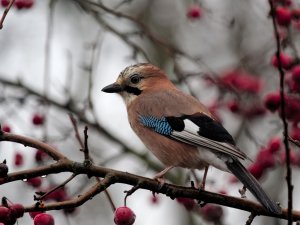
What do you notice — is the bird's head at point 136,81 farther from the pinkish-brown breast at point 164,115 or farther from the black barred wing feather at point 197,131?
the black barred wing feather at point 197,131

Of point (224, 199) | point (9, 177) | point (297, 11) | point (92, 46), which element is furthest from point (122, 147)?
point (9, 177)

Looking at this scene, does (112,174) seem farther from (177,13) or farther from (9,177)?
(177,13)

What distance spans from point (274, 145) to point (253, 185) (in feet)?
4.74

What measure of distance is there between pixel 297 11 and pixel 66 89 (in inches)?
94.5

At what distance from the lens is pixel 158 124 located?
557 centimetres

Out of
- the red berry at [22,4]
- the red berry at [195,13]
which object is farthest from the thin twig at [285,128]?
the red berry at [22,4]

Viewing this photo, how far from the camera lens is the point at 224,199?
4328 mm

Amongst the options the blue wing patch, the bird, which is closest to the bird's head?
the bird

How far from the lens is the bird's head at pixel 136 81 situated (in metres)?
6.15

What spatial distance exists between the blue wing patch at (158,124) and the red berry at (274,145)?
0.98 meters

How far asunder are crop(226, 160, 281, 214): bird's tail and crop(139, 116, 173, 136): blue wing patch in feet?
2.44

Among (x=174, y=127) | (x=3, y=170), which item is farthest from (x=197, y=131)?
(x=3, y=170)

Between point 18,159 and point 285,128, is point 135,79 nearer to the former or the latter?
point 18,159

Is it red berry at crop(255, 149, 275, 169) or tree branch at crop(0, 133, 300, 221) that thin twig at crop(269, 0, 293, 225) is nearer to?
tree branch at crop(0, 133, 300, 221)
